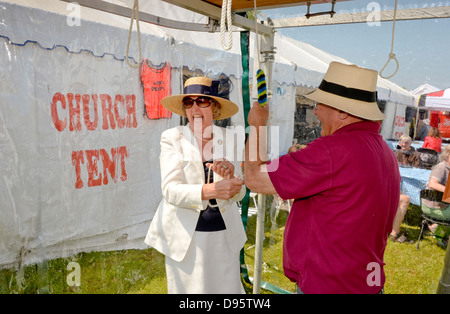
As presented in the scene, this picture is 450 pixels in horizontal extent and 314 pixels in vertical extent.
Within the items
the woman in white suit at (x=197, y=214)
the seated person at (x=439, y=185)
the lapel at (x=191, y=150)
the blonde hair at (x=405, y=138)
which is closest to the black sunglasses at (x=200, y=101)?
the woman in white suit at (x=197, y=214)

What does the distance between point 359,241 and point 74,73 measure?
2.81 metres

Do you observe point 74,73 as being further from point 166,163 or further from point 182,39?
point 166,163

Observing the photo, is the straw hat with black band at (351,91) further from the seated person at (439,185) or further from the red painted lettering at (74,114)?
the seated person at (439,185)

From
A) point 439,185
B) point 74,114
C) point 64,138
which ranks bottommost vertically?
point 439,185

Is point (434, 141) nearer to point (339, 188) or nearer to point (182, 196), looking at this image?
point (339, 188)

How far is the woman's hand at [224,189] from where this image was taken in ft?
5.14

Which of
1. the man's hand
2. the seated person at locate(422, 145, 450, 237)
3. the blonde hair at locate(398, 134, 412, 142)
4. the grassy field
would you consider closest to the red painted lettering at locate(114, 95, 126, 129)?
the grassy field

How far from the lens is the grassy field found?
2871 mm

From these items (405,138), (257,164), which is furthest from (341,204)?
(405,138)

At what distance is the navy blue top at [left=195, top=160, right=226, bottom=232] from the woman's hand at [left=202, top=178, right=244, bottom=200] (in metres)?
0.16

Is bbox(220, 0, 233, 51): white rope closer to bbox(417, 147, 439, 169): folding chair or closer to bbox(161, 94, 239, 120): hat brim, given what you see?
bbox(161, 94, 239, 120): hat brim

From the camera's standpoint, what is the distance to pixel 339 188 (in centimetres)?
125

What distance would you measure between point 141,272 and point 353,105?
2.88m
